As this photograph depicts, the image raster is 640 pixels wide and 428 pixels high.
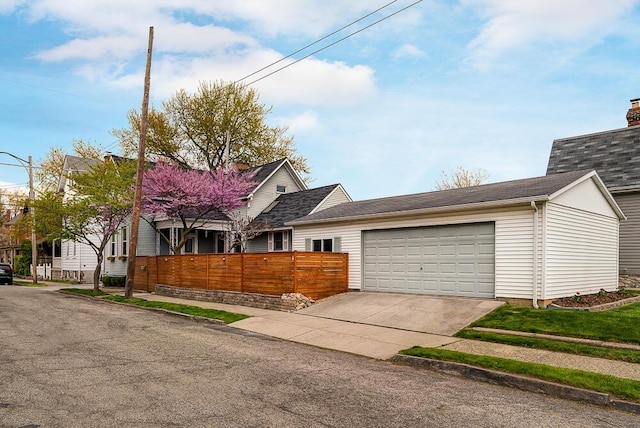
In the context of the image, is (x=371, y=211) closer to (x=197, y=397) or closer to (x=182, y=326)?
(x=182, y=326)

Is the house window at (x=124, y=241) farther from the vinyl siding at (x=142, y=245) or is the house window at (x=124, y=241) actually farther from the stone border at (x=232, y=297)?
the stone border at (x=232, y=297)

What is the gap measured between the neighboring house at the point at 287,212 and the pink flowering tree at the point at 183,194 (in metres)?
2.36

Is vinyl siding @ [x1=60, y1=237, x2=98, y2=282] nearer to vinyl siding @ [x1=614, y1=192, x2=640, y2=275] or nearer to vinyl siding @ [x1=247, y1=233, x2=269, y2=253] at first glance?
vinyl siding @ [x1=247, y1=233, x2=269, y2=253]

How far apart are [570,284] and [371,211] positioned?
24.2 feet

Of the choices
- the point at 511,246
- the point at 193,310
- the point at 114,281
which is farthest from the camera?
the point at 114,281

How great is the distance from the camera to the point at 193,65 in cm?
2234

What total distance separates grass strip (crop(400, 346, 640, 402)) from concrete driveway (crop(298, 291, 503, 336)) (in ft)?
→ 8.35

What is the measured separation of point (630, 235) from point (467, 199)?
366 inches

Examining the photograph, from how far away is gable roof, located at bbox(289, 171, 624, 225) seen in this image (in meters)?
14.9

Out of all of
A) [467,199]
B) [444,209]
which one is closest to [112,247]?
[444,209]

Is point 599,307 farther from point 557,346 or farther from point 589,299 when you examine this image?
point 557,346

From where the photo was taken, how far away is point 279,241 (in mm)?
28641

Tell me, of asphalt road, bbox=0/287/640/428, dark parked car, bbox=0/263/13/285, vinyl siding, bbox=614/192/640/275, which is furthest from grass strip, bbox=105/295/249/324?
dark parked car, bbox=0/263/13/285

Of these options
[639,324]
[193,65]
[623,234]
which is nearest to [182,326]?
[639,324]
